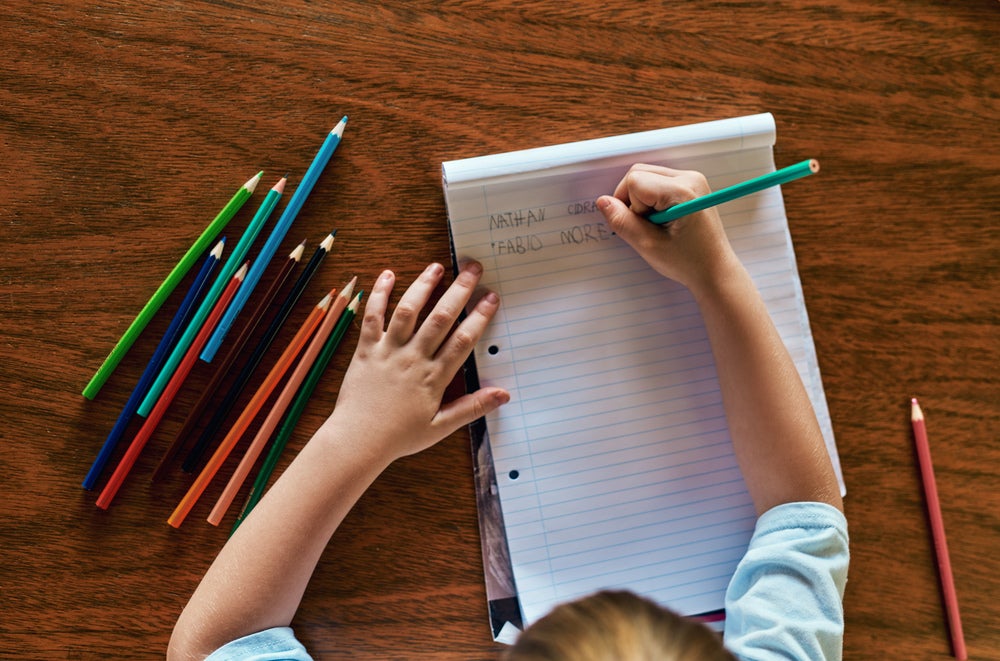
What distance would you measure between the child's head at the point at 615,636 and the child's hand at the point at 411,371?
183mm

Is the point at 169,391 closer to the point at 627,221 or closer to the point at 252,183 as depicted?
the point at 252,183

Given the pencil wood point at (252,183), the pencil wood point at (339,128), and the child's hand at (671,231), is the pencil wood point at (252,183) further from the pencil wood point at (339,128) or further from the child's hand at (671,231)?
the child's hand at (671,231)

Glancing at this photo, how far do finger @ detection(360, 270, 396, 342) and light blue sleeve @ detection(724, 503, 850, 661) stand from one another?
1.18 feet

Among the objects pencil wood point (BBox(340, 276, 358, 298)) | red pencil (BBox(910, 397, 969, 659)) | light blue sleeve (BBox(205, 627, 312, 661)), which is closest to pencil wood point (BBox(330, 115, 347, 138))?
pencil wood point (BBox(340, 276, 358, 298))

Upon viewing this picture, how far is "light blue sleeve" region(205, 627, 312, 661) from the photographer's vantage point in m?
0.52

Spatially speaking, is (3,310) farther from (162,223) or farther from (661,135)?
(661,135)

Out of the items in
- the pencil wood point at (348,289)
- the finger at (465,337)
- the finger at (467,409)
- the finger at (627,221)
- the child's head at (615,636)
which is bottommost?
the child's head at (615,636)

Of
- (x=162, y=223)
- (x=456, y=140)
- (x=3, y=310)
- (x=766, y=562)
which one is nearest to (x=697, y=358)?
(x=766, y=562)

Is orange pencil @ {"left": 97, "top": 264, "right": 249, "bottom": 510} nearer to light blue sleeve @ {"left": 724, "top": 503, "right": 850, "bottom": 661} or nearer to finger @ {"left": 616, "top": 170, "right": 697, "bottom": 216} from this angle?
finger @ {"left": 616, "top": 170, "right": 697, "bottom": 216}

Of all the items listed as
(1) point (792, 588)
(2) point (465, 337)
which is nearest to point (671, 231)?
(2) point (465, 337)

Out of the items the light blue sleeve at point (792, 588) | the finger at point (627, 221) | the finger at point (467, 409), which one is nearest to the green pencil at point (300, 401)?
the finger at point (467, 409)

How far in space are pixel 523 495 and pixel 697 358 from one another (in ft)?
0.64

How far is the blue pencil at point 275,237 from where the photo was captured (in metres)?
0.57

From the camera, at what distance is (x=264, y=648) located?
53 centimetres
